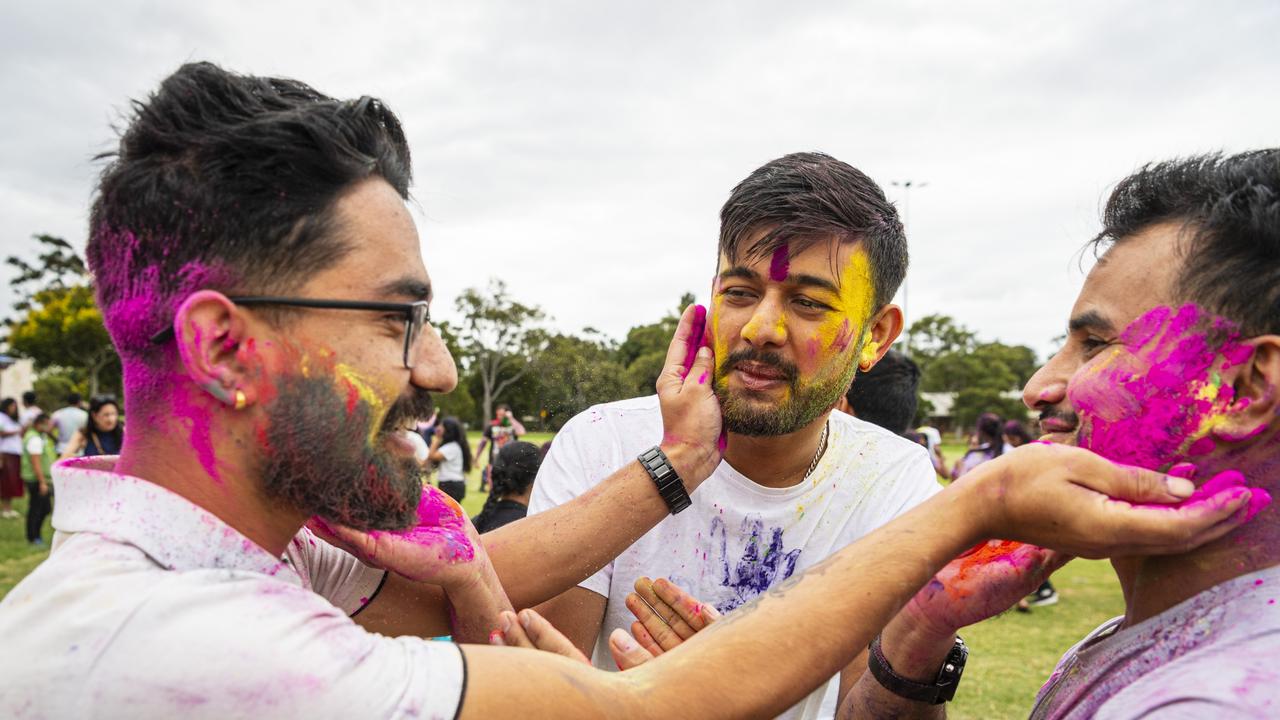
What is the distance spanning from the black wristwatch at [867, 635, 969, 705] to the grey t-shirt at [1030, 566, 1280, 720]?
1.38 feet

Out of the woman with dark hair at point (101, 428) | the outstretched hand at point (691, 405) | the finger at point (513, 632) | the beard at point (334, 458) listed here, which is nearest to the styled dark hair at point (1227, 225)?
the outstretched hand at point (691, 405)

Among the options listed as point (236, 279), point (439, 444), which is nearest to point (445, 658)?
point (236, 279)

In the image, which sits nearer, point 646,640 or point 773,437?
point 646,640

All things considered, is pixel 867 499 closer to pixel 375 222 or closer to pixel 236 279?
pixel 375 222

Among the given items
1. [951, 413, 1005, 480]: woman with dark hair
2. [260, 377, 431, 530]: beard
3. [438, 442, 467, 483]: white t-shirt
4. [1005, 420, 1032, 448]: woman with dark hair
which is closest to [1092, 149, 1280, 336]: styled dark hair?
[260, 377, 431, 530]: beard

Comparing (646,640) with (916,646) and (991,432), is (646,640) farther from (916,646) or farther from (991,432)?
(991,432)

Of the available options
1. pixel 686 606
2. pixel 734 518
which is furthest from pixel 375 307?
pixel 734 518

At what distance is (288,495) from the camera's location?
78.2 inches

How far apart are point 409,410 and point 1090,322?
1.85 m

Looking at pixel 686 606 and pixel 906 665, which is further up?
pixel 686 606

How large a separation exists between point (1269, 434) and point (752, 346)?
5.28 feet

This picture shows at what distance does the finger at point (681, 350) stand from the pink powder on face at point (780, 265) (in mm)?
352

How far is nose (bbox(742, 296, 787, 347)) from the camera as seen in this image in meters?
3.10

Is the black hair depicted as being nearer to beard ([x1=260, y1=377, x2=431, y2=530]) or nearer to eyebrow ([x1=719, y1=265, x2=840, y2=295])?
eyebrow ([x1=719, y1=265, x2=840, y2=295])
